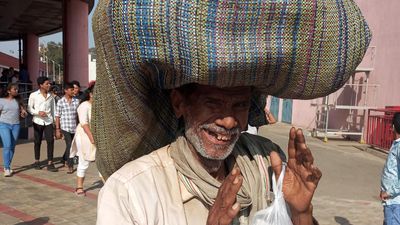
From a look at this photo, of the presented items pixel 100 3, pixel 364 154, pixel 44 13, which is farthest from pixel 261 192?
pixel 44 13

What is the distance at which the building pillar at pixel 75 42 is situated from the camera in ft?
42.1

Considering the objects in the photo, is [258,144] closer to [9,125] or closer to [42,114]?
[9,125]

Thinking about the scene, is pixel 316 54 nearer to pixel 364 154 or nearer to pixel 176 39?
pixel 176 39

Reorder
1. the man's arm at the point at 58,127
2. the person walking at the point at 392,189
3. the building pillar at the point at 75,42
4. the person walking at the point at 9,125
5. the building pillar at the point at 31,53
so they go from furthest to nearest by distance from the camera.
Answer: the building pillar at the point at 31,53 → the building pillar at the point at 75,42 → the man's arm at the point at 58,127 → the person walking at the point at 9,125 → the person walking at the point at 392,189

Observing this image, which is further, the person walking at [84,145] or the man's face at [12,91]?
the man's face at [12,91]

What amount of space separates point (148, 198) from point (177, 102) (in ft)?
1.41

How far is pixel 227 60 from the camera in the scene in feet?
4.04

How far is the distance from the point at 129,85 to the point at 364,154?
10551mm

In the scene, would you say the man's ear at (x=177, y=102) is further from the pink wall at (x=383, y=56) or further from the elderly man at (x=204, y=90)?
the pink wall at (x=383, y=56)

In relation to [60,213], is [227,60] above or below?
above

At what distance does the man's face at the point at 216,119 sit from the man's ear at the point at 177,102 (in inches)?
3.1

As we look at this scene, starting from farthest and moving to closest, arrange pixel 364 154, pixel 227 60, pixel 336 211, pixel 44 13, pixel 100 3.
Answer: pixel 44 13
pixel 364 154
pixel 336 211
pixel 100 3
pixel 227 60

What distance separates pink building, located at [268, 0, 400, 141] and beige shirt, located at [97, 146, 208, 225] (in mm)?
11137

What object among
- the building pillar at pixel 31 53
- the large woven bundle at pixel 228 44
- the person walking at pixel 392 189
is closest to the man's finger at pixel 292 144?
the large woven bundle at pixel 228 44
